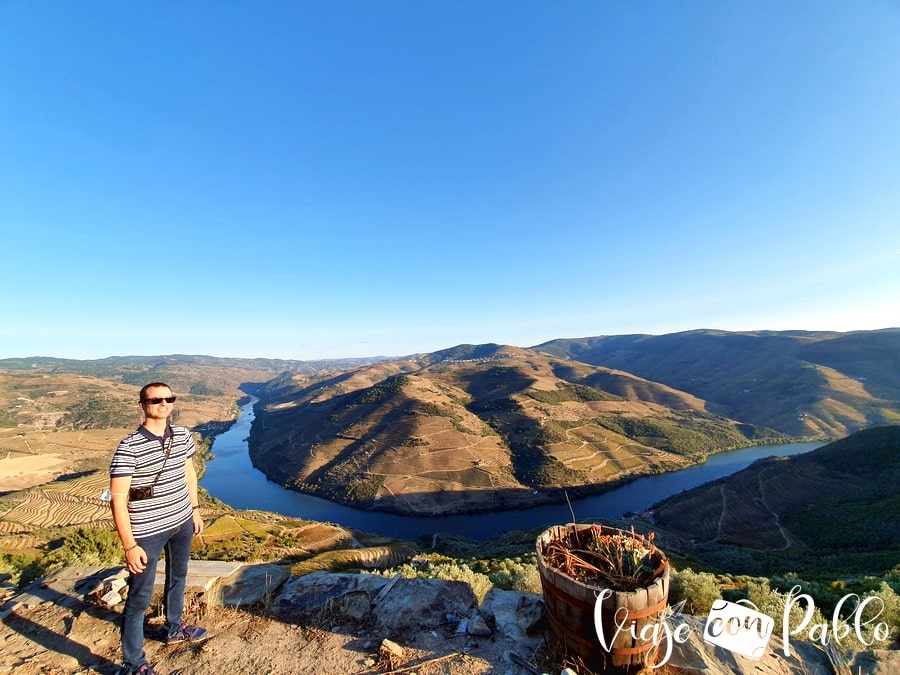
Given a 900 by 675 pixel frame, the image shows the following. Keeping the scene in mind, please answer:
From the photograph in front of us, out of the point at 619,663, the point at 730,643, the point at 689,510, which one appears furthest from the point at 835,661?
the point at 689,510

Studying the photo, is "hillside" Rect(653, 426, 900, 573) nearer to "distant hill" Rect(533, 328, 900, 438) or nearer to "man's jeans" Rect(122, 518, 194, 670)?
"man's jeans" Rect(122, 518, 194, 670)

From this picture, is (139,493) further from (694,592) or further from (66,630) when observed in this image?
(694,592)

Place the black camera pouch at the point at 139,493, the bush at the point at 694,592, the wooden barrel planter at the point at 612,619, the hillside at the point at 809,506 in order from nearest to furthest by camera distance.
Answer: the wooden barrel planter at the point at 612,619, the black camera pouch at the point at 139,493, the bush at the point at 694,592, the hillside at the point at 809,506

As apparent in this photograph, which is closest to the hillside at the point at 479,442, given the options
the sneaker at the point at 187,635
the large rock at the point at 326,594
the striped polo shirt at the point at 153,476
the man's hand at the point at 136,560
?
the large rock at the point at 326,594

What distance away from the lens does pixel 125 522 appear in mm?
3574

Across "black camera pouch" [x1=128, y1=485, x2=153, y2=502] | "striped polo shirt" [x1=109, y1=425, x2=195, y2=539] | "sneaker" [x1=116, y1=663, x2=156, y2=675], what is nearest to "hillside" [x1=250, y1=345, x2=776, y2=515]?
"sneaker" [x1=116, y1=663, x2=156, y2=675]

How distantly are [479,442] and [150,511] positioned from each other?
355ft

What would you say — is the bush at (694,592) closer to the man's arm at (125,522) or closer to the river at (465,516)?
the man's arm at (125,522)

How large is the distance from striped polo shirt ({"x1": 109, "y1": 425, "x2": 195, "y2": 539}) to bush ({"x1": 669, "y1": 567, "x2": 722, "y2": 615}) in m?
7.75

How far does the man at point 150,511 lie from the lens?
369cm

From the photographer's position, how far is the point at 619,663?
135 inches

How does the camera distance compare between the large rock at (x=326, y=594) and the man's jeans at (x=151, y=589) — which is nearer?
the man's jeans at (x=151, y=589)

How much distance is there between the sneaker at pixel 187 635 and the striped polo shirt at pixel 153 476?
149 centimetres

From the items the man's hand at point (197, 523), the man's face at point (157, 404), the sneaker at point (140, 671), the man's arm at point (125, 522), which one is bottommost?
the sneaker at point (140, 671)
